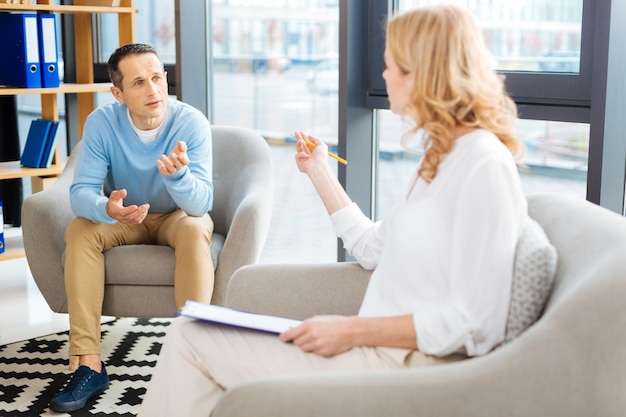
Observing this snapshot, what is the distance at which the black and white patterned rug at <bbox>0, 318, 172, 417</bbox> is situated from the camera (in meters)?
2.70

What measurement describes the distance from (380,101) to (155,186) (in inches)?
35.7

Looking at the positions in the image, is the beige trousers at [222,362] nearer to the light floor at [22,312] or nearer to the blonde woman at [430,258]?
the blonde woman at [430,258]

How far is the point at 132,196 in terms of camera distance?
3.03 m

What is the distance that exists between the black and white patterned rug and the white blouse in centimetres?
133

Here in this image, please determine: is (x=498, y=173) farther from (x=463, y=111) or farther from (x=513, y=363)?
(x=513, y=363)

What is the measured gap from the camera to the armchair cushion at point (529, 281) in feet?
5.06

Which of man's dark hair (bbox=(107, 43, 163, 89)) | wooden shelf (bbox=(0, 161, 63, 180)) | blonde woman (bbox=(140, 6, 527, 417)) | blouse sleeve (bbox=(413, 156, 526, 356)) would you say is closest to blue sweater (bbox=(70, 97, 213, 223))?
man's dark hair (bbox=(107, 43, 163, 89))

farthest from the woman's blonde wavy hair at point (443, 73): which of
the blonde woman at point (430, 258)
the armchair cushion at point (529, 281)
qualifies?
the armchair cushion at point (529, 281)

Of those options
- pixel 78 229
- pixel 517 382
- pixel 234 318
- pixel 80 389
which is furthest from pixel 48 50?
pixel 517 382

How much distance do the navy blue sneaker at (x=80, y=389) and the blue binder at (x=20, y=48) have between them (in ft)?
5.66

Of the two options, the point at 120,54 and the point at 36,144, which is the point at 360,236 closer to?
the point at 120,54

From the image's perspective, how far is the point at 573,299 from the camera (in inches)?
57.2

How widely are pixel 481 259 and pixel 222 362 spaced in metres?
0.54

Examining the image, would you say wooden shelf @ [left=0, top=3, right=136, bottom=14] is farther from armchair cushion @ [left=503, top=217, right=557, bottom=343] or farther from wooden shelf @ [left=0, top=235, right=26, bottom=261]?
armchair cushion @ [left=503, top=217, right=557, bottom=343]
